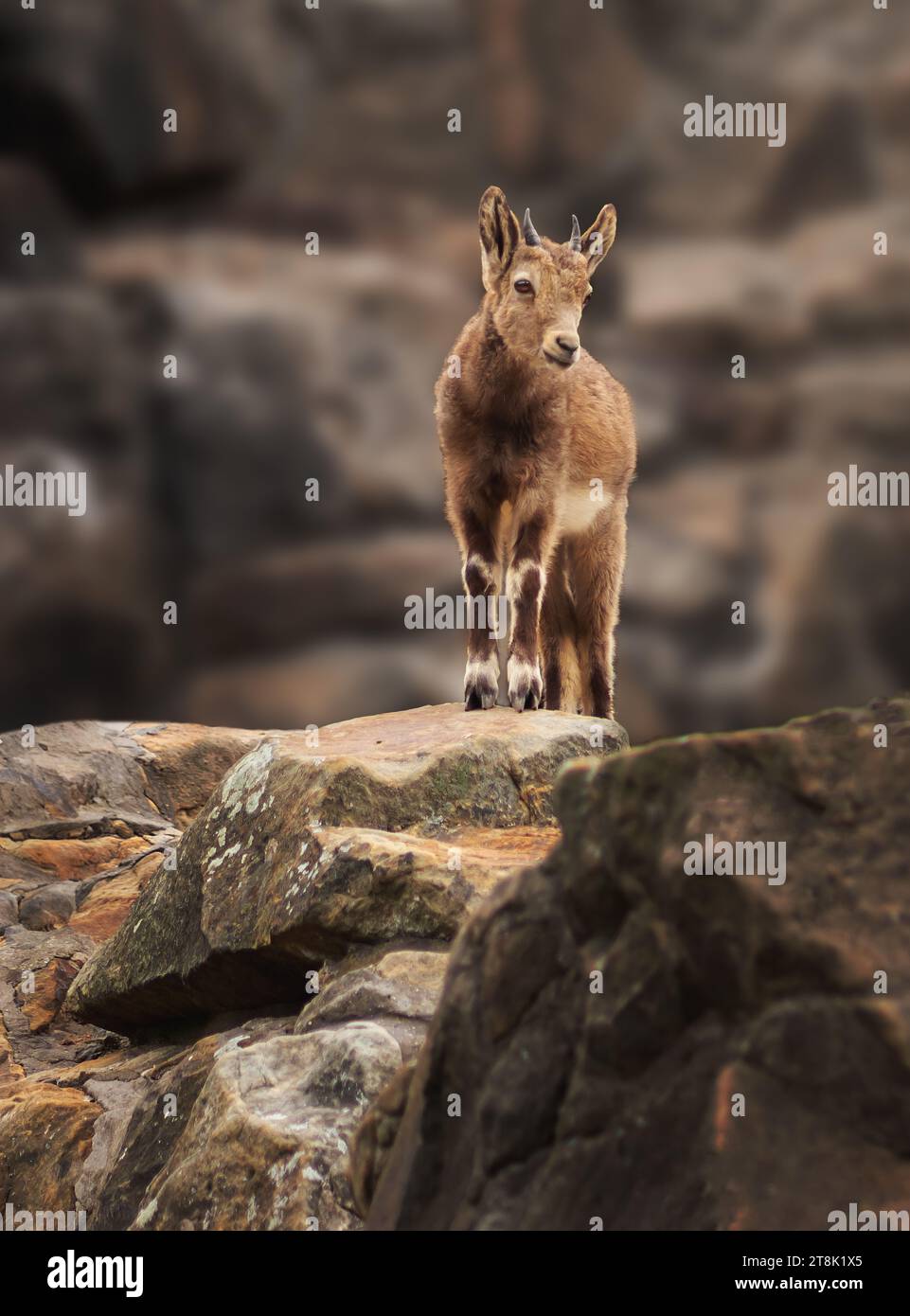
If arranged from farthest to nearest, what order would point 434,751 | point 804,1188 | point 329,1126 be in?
point 434,751 → point 329,1126 → point 804,1188

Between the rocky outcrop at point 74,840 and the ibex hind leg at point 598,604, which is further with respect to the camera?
the ibex hind leg at point 598,604

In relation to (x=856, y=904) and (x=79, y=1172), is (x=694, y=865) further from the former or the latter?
(x=79, y=1172)

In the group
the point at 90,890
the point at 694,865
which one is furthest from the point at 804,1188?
the point at 90,890

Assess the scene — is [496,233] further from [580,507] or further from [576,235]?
[580,507]

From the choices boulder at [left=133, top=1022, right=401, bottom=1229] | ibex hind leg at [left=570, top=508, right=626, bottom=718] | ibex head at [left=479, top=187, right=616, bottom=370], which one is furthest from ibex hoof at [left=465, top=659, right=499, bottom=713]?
boulder at [left=133, top=1022, right=401, bottom=1229]

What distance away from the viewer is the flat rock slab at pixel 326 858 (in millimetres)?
5449

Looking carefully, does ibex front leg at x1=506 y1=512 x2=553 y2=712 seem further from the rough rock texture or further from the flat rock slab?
the rough rock texture

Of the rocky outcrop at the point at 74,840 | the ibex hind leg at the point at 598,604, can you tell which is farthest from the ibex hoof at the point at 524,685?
the rocky outcrop at the point at 74,840

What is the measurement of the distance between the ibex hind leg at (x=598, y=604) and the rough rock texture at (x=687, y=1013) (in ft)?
19.1

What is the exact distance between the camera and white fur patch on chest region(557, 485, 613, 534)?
28.1ft

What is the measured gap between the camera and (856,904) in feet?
9.54

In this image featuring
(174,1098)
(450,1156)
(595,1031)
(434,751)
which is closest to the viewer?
(595,1031)

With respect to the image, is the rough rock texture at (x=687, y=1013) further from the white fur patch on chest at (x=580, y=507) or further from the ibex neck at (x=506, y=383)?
the white fur patch on chest at (x=580, y=507)

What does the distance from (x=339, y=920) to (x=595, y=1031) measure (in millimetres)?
2558
